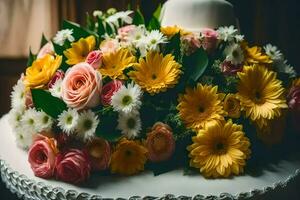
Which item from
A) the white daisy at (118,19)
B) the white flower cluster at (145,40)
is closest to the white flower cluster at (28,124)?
the white flower cluster at (145,40)

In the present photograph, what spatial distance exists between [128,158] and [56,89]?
191 mm

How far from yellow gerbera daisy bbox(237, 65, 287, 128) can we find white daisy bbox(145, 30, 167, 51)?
168mm

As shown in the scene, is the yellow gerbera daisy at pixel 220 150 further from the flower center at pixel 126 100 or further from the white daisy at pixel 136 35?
the white daisy at pixel 136 35

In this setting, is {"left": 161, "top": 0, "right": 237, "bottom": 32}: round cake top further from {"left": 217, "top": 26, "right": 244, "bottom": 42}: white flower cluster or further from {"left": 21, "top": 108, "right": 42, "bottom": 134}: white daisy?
{"left": 21, "top": 108, "right": 42, "bottom": 134}: white daisy

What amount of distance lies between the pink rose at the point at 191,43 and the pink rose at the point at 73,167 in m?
0.31

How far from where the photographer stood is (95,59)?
2.87 ft

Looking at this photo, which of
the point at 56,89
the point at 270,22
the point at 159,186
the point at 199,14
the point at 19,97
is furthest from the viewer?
the point at 270,22

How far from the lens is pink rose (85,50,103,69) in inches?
34.3

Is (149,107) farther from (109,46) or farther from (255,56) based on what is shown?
(255,56)

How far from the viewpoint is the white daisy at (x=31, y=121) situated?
2.76 feet

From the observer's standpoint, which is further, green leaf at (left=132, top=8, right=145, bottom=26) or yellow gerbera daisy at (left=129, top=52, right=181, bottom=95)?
green leaf at (left=132, top=8, right=145, bottom=26)

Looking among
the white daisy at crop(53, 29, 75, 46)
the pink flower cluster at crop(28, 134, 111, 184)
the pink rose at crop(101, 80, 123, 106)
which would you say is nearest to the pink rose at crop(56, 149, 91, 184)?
the pink flower cluster at crop(28, 134, 111, 184)

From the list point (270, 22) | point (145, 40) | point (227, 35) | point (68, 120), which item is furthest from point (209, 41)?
point (270, 22)

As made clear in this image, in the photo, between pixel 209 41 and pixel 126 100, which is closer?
pixel 126 100
